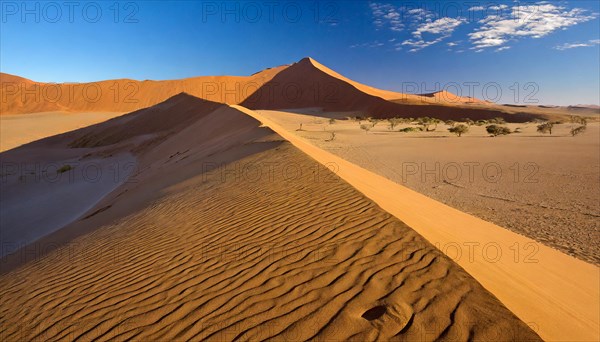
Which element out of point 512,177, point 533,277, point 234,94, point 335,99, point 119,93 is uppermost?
point 119,93

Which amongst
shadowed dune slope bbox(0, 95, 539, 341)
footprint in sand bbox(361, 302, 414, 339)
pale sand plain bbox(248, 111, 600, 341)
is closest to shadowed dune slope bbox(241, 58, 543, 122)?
pale sand plain bbox(248, 111, 600, 341)

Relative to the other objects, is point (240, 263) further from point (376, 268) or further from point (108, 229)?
point (108, 229)

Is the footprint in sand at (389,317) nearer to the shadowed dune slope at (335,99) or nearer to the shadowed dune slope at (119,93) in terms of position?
the shadowed dune slope at (335,99)

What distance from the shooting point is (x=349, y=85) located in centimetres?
6494

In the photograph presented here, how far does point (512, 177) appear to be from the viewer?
1201cm

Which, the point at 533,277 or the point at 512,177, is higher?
the point at 512,177

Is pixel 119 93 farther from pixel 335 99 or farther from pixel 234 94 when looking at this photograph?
pixel 335 99

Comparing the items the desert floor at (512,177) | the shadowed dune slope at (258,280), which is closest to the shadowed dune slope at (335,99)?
the desert floor at (512,177)

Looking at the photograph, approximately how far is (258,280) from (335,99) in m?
63.6

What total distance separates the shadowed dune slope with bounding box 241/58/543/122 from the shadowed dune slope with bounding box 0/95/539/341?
152 ft

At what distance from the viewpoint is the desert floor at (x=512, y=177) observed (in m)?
7.13

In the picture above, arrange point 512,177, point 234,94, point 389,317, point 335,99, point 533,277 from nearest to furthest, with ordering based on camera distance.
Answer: point 389,317 → point 533,277 → point 512,177 → point 335,99 → point 234,94

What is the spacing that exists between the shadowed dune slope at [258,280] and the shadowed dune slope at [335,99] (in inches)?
1821

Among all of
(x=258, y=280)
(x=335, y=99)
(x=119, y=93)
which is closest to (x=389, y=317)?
(x=258, y=280)
